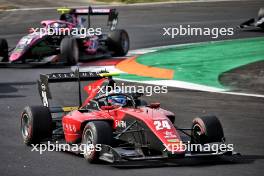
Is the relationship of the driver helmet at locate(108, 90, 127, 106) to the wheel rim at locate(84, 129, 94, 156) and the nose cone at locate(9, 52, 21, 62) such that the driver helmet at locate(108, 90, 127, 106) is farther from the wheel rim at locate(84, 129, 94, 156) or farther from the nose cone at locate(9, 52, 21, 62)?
the nose cone at locate(9, 52, 21, 62)

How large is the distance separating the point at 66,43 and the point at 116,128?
1219 centimetres

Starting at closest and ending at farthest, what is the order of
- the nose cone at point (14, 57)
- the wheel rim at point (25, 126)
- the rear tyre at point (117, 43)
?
the wheel rim at point (25, 126) < the nose cone at point (14, 57) < the rear tyre at point (117, 43)

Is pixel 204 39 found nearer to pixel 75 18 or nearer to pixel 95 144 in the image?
pixel 75 18

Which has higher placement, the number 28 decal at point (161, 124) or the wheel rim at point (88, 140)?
the number 28 decal at point (161, 124)

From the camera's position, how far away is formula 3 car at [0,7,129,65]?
25.5m

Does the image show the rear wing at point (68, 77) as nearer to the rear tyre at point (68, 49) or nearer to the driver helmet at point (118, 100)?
the driver helmet at point (118, 100)

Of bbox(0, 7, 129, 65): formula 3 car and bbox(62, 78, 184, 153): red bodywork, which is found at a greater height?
bbox(62, 78, 184, 153): red bodywork

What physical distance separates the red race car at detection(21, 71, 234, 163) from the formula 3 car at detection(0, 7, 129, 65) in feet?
34.6

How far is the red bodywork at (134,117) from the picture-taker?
41.2ft

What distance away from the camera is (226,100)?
19.2m

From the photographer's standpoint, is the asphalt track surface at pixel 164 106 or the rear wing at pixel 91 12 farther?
the rear wing at pixel 91 12

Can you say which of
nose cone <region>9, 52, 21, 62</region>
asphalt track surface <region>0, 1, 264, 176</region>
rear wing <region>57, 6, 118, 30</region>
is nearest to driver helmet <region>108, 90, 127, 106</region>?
asphalt track surface <region>0, 1, 264, 176</region>

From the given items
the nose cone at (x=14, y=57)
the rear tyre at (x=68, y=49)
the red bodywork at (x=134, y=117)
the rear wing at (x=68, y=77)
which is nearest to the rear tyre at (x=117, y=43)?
the rear tyre at (x=68, y=49)

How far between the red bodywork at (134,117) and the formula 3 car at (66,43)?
36.5 feet
